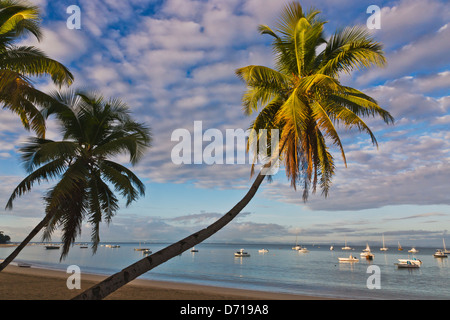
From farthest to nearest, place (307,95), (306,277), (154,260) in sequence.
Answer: (306,277)
(307,95)
(154,260)

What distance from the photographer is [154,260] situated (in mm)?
6316

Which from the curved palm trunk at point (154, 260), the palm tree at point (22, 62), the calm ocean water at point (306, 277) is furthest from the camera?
A: the calm ocean water at point (306, 277)

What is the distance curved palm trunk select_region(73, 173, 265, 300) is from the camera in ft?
18.4

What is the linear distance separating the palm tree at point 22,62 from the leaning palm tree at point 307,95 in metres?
5.50

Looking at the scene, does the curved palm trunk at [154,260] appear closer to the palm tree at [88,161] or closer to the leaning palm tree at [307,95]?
the leaning palm tree at [307,95]

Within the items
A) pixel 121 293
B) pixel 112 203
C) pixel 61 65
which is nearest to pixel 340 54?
pixel 61 65

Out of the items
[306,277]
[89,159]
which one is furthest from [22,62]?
[306,277]

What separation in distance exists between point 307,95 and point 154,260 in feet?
23.2

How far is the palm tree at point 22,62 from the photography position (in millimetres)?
7532

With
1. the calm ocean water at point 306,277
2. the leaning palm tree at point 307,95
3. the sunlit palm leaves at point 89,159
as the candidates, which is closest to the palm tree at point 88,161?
the sunlit palm leaves at point 89,159

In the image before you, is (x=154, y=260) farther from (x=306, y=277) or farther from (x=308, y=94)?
(x=306, y=277)
